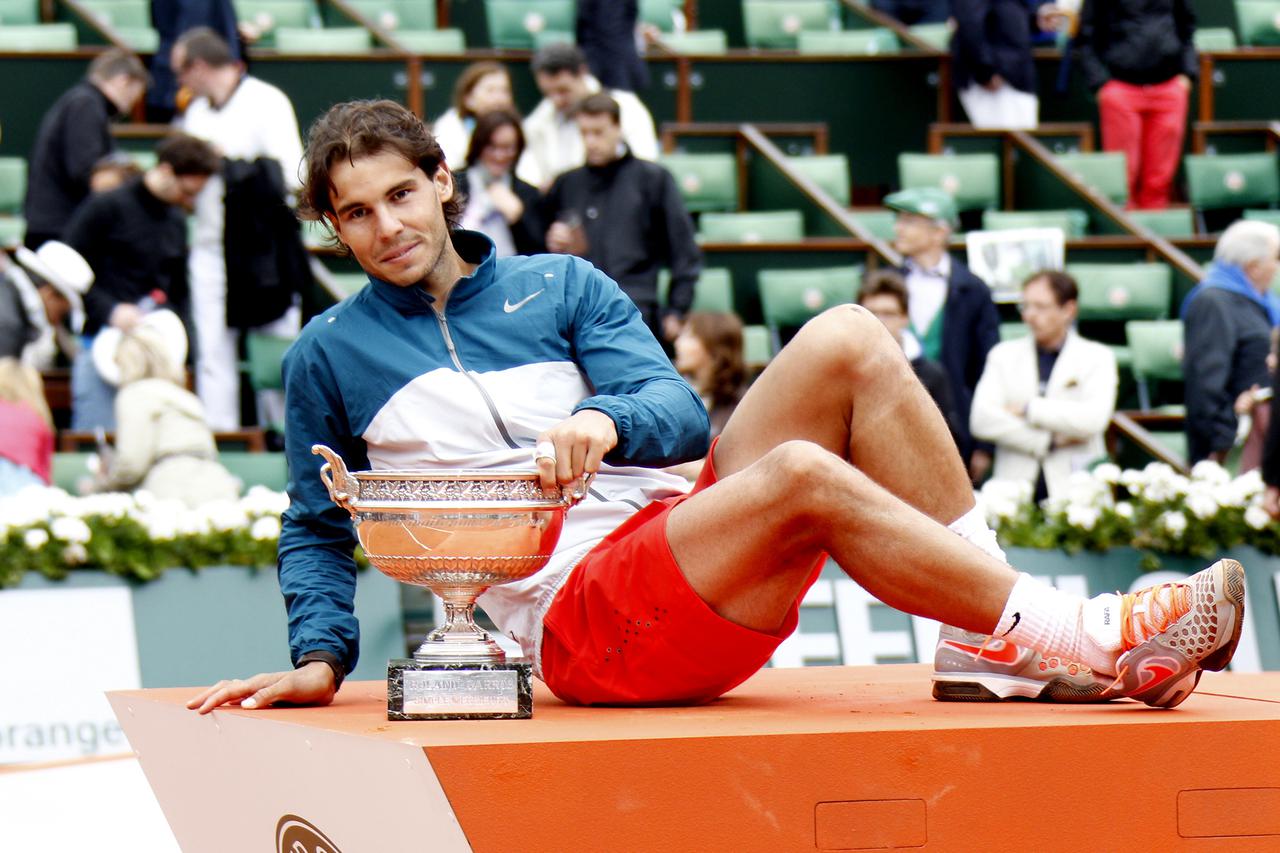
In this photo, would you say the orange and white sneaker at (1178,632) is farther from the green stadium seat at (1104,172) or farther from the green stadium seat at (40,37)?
the green stadium seat at (40,37)

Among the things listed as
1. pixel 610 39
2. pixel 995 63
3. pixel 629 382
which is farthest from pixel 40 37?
pixel 629 382

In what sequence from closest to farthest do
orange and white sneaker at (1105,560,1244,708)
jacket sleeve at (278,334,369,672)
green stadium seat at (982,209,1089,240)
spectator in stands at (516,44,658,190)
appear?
orange and white sneaker at (1105,560,1244,708) → jacket sleeve at (278,334,369,672) → spectator in stands at (516,44,658,190) → green stadium seat at (982,209,1089,240)

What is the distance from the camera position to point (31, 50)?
8.93 metres

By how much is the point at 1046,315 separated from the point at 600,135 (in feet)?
5.42

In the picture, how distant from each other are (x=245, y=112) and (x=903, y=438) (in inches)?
206

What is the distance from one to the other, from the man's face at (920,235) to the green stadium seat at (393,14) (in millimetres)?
4098

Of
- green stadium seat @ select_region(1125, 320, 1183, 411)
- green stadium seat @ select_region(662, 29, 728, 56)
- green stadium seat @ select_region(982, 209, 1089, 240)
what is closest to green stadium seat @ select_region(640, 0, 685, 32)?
green stadium seat @ select_region(662, 29, 728, 56)

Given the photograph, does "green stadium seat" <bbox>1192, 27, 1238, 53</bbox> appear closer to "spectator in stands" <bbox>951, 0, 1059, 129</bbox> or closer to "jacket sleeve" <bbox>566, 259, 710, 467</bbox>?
"spectator in stands" <bbox>951, 0, 1059, 129</bbox>

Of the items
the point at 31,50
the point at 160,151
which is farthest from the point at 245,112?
the point at 31,50

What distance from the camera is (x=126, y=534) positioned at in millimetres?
5523

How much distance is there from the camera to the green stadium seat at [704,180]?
30.1 feet

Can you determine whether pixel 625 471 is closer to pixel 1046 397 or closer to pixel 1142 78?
pixel 1046 397

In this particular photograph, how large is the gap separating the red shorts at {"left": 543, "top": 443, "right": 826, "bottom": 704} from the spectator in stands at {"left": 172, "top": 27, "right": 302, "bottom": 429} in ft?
15.1

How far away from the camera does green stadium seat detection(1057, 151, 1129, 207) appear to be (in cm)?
955
